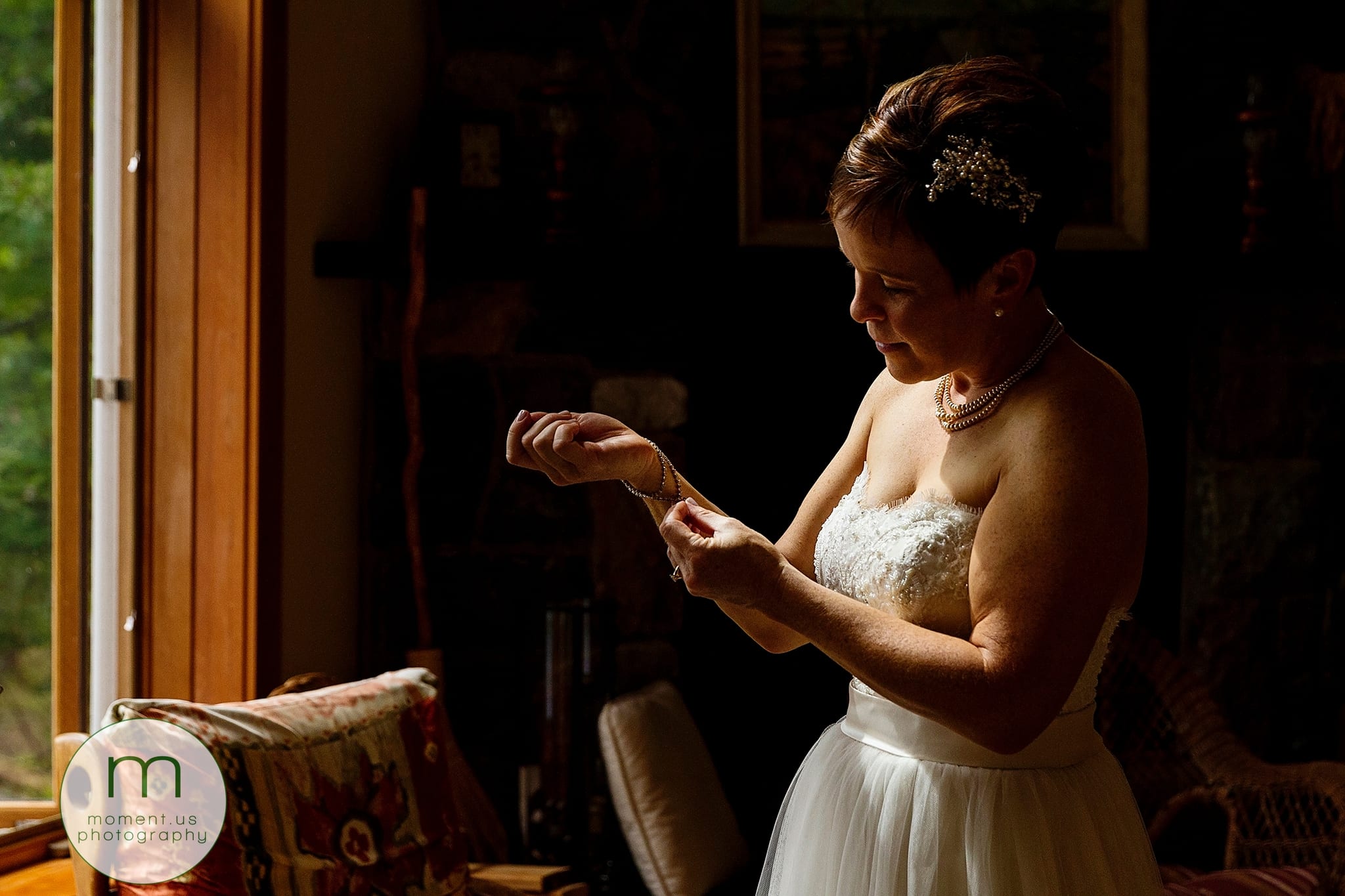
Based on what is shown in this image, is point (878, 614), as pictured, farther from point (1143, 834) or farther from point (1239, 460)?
point (1239, 460)

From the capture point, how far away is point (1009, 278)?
3.76ft

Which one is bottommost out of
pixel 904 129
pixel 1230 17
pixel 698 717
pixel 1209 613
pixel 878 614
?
pixel 698 717

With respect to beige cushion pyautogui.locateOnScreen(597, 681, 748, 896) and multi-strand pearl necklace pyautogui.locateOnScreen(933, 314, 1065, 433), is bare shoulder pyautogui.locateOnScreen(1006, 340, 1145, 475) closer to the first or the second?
multi-strand pearl necklace pyautogui.locateOnScreen(933, 314, 1065, 433)

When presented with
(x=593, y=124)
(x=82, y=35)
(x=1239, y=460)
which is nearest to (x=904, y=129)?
(x=82, y=35)

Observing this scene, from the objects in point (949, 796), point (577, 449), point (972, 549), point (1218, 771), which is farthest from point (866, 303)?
point (1218, 771)

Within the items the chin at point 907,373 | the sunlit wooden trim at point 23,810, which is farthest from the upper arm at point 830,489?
the sunlit wooden trim at point 23,810

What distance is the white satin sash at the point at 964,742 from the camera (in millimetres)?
1195

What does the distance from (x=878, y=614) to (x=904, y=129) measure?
18.6 inches

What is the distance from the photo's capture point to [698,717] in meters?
2.95

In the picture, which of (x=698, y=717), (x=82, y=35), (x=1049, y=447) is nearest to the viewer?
(x=1049, y=447)

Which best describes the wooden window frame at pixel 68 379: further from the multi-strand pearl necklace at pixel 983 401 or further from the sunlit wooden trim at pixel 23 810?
the multi-strand pearl necklace at pixel 983 401

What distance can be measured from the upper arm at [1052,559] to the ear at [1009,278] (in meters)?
0.12

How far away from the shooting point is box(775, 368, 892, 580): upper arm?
1.43 meters

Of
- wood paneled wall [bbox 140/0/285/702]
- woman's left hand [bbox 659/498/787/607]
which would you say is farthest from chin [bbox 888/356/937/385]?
wood paneled wall [bbox 140/0/285/702]
